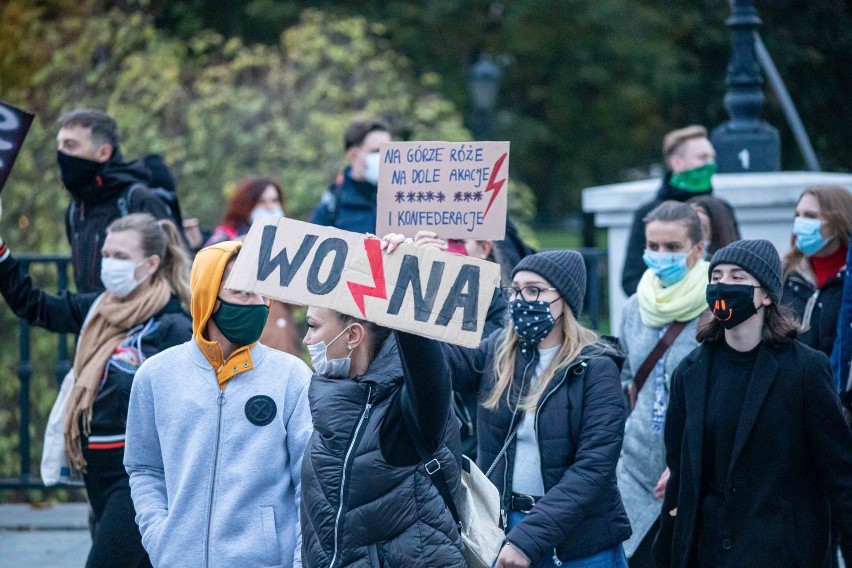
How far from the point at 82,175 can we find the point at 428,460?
3386 millimetres

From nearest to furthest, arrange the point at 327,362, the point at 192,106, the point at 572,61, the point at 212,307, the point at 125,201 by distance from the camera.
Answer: the point at 327,362 < the point at 212,307 < the point at 125,201 < the point at 192,106 < the point at 572,61

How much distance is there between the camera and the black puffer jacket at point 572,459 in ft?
14.5

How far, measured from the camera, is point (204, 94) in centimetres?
1314

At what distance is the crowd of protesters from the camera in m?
3.74

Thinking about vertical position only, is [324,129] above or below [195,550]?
above

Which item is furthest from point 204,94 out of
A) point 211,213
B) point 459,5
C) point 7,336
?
point 459,5

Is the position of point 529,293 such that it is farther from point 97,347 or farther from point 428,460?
point 97,347

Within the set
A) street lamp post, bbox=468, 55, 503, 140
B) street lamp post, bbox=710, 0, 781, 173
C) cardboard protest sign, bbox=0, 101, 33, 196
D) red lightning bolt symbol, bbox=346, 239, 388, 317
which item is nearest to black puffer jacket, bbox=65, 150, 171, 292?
cardboard protest sign, bbox=0, 101, 33, 196

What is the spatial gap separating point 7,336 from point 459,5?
54.1ft

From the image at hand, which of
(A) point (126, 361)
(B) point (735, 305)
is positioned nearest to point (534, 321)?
(B) point (735, 305)

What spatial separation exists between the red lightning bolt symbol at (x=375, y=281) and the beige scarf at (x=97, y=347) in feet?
7.56

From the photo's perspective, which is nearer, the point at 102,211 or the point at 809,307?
the point at 809,307

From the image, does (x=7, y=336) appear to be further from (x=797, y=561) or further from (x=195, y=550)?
(x=797, y=561)

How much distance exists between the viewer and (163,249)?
5.67 metres
